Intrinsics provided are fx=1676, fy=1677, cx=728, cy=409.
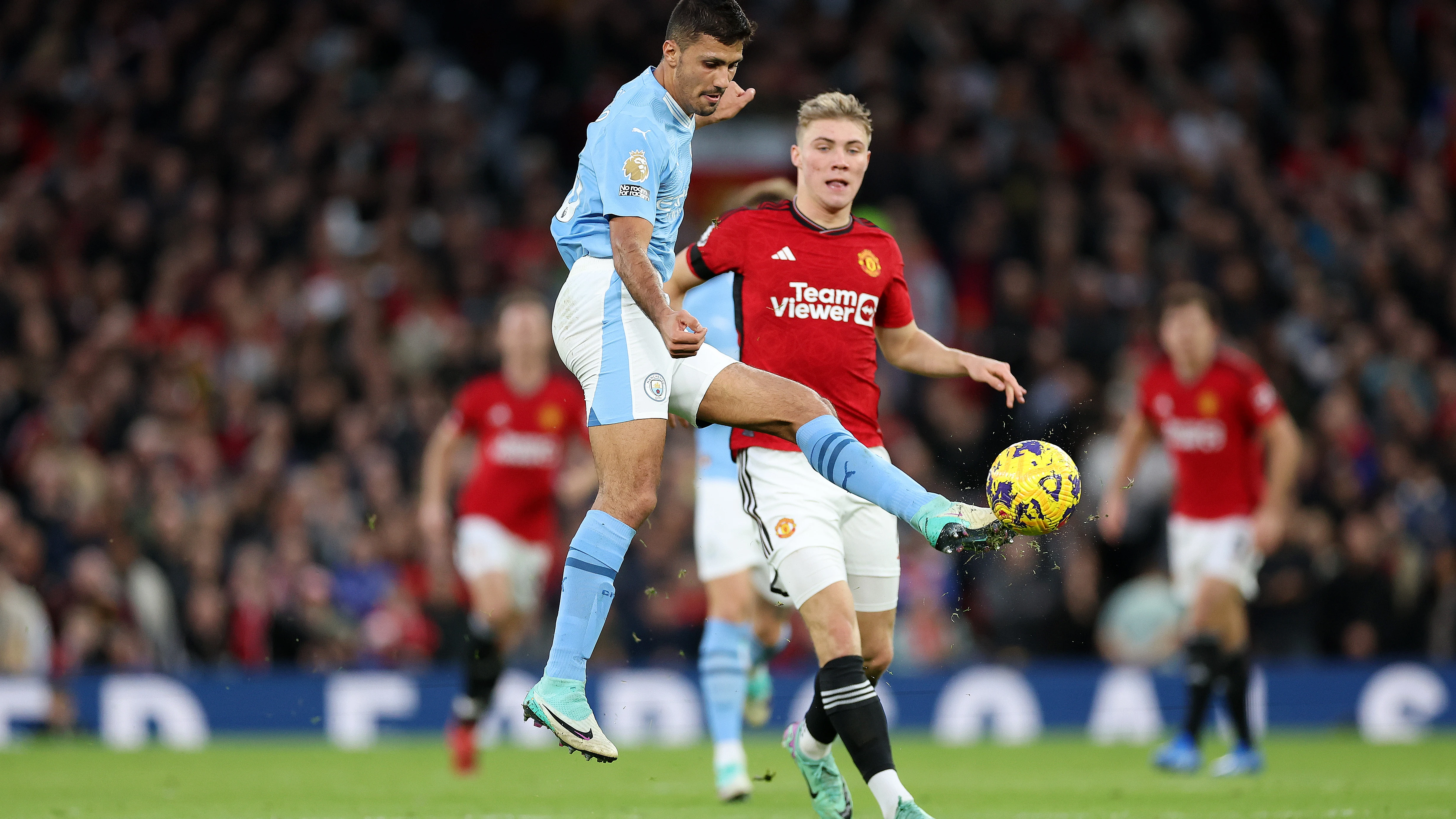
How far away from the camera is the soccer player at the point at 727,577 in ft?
26.3

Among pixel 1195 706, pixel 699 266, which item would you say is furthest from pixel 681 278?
pixel 1195 706

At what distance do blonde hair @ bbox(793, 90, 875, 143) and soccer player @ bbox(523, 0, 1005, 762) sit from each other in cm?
45

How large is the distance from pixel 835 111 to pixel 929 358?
3.32ft

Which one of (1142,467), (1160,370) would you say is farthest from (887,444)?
(1160,370)

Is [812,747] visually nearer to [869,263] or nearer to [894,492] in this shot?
[894,492]

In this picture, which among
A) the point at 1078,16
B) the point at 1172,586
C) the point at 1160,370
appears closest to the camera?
the point at 1160,370

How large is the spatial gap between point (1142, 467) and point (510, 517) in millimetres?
5818

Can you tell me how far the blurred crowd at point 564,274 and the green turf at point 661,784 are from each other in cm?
141

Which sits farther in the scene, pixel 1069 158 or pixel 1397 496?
pixel 1069 158

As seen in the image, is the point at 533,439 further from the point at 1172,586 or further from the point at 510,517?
the point at 1172,586

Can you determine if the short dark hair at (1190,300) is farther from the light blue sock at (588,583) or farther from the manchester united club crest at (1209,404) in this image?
the light blue sock at (588,583)

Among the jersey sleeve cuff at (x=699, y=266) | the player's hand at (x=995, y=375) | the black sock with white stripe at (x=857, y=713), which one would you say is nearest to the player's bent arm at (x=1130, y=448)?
the player's hand at (x=995, y=375)

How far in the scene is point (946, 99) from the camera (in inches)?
666

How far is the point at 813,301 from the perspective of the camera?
6227 mm
